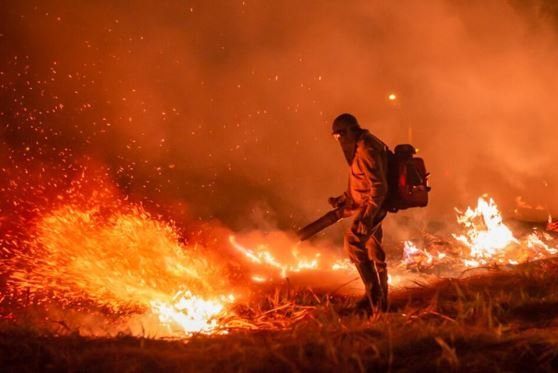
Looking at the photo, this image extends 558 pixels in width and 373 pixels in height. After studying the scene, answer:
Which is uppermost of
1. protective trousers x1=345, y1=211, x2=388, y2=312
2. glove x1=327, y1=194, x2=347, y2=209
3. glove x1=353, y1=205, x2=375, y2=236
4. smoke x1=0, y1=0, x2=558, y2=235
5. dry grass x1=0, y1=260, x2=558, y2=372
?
smoke x1=0, y1=0, x2=558, y2=235

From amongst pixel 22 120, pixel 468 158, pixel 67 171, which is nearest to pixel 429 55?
pixel 468 158

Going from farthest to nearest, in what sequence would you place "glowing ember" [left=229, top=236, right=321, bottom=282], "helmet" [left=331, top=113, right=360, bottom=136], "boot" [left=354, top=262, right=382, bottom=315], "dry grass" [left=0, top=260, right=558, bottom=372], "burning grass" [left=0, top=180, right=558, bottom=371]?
"glowing ember" [left=229, top=236, right=321, bottom=282], "helmet" [left=331, top=113, right=360, bottom=136], "boot" [left=354, top=262, right=382, bottom=315], "burning grass" [left=0, top=180, right=558, bottom=371], "dry grass" [left=0, top=260, right=558, bottom=372]

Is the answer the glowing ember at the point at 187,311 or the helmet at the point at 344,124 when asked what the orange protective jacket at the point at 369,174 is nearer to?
the helmet at the point at 344,124

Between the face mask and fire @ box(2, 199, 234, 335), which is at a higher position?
the face mask

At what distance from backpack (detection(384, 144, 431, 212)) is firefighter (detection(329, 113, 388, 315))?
0.13 metres

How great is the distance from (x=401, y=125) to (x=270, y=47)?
3.96 meters

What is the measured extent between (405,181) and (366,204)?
446mm

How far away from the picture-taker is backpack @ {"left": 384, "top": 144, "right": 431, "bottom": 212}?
4.64 meters

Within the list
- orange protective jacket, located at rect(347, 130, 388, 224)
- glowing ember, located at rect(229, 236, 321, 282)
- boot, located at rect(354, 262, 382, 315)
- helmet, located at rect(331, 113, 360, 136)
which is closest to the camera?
orange protective jacket, located at rect(347, 130, 388, 224)

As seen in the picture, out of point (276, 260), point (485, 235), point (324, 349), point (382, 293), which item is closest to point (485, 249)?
point (485, 235)

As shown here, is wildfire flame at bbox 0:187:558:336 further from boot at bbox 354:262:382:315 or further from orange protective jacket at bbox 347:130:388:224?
orange protective jacket at bbox 347:130:388:224

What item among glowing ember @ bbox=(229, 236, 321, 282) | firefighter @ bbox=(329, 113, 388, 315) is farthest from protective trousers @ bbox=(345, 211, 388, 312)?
glowing ember @ bbox=(229, 236, 321, 282)

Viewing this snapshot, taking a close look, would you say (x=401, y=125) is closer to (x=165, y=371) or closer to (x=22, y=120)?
(x=22, y=120)

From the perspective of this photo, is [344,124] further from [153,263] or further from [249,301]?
[153,263]
